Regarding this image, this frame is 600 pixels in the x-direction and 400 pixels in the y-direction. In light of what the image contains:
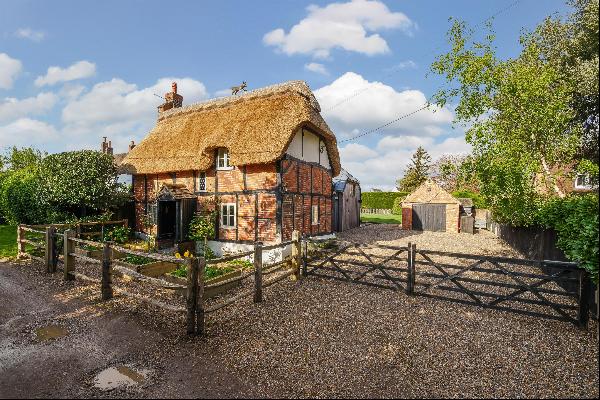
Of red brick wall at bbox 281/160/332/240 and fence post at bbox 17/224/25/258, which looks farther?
red brick wall at bbox 281/160/332/240

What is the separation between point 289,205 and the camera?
13.1 meters

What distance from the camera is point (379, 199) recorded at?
146 feet

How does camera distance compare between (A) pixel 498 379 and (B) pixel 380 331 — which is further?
(B) pixel 380 331

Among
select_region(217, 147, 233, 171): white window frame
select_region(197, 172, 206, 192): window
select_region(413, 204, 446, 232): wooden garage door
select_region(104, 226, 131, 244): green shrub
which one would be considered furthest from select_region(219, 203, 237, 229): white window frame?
select_region(413, 204, 446, 232): wooden garage door

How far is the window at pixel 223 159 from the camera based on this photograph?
13461 millimetres

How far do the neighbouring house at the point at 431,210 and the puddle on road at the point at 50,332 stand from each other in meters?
23.1

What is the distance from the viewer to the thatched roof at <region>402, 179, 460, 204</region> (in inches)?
937

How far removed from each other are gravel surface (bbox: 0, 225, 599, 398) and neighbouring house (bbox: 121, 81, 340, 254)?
542 cm

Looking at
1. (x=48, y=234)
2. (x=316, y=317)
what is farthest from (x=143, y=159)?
(x=316, y=317)

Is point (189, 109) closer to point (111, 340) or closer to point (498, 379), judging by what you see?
point (111, 340)

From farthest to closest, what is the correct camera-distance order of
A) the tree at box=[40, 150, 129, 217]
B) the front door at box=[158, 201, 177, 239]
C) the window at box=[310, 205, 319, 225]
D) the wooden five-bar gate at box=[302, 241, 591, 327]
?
the window at box=[310, 205, 319, 225]
the tree at box=[40, 150, 129, 217]
the front door at box=[158, 201, 177, 239]
the wooden five-bar gate at box=[302, 241, 591, 327]

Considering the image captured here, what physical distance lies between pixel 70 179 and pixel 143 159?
3227 mm

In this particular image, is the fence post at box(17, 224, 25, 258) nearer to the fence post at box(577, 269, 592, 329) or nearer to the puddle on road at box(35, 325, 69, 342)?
the puddle on road at box(35, 325, 69, 342)

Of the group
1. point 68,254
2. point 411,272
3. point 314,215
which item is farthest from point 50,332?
point 314,215
